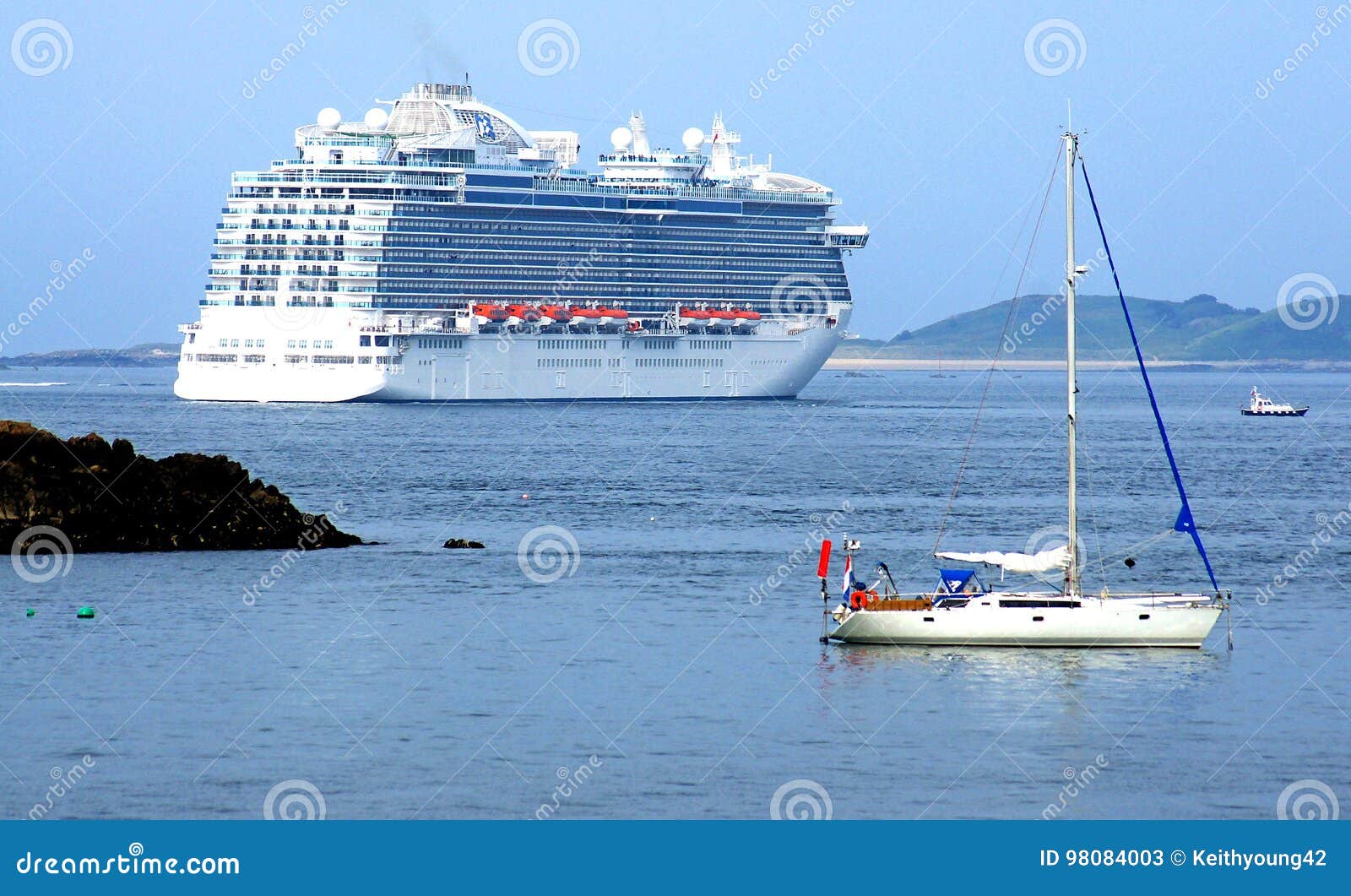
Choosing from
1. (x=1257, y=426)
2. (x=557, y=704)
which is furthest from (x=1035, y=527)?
(x=1257, y=426)

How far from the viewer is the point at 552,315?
107375mm

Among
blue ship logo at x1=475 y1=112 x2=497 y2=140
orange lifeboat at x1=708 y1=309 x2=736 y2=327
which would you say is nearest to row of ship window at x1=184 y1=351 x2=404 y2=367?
blue ship logo at x1=475 y1=112 x2=497 y2=140

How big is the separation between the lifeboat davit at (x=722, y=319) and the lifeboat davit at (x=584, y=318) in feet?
25.9

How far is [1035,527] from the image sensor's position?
4506cm

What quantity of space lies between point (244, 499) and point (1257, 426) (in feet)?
241

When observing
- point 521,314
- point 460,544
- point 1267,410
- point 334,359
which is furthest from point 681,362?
point 460,544

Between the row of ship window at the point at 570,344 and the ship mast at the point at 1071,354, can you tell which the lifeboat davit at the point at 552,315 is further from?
the ship mast at the point at 1071,354

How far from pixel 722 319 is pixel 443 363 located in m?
19.5

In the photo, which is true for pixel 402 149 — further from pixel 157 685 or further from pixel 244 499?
pixel 157 685

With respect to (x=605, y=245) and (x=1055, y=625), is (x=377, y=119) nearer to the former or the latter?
(x=605, y=245)

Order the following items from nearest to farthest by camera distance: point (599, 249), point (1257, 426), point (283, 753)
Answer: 1. point (283, 753)
2. point (1257, 426)
3. point (599, 249)

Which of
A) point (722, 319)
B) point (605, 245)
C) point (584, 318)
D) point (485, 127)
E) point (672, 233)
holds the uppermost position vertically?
point (485, 127)

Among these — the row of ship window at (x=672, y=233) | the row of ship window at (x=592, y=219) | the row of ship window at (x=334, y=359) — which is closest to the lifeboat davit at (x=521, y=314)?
the row of ship window at (x=672, y=233)

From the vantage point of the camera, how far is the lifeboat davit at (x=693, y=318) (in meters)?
114
